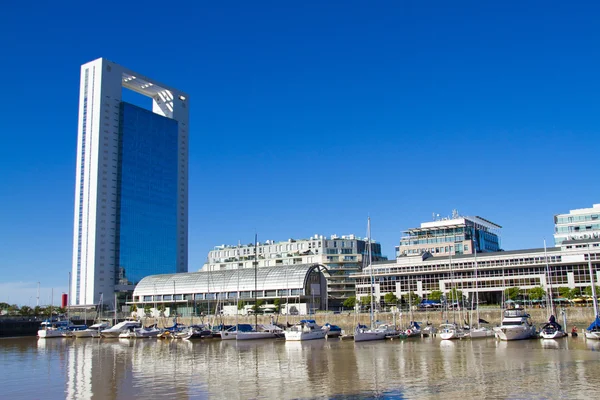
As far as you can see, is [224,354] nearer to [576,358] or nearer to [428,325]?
[576,358]

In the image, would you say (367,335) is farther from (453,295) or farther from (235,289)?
(235,289)

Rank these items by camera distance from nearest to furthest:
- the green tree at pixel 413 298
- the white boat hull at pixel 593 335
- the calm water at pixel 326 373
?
the calm water at pixel 326 373
the white boat hull at pixel 593 335
the green tree at pixel 413 298

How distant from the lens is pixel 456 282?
144m

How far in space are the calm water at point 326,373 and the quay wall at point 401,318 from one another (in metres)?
26.2

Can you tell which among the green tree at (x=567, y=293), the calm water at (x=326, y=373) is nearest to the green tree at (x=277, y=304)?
the green tree at (x=567, y=293)

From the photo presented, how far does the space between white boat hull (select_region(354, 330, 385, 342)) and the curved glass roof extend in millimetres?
64674

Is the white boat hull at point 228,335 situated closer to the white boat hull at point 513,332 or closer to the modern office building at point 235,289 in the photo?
the modern office building at point 235,289

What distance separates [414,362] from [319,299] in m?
109

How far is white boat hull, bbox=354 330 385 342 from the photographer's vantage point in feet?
301

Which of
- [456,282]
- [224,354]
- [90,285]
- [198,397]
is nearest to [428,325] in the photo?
[456,282]

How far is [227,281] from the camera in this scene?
558 feet

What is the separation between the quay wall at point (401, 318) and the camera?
100m

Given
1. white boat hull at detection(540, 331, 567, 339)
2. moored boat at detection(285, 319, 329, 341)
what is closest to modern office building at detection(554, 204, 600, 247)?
white boat hull at detection(540, 331, 567, 339)

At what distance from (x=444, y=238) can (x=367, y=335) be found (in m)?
83.9
